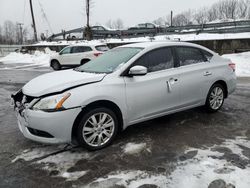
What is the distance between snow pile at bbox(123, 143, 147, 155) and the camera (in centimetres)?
358

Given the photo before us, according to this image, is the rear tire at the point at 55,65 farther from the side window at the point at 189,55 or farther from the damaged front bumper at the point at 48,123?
the damaged front bumper at the point at 48,123

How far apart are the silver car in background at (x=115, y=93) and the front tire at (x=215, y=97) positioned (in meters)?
0.04

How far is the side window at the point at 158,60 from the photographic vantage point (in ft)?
13.7

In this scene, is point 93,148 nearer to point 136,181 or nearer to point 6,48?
point 136,181

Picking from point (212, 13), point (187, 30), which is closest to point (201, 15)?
point (212, 13)

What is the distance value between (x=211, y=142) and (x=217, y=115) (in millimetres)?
1479

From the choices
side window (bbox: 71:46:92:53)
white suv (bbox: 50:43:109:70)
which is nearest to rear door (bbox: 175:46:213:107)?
white suv (bbox: 50:43:109:70)

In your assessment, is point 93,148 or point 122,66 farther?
point 122,66

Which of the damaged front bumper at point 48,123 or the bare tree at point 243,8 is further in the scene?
the bare tree at point 243,8

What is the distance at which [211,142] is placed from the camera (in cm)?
386

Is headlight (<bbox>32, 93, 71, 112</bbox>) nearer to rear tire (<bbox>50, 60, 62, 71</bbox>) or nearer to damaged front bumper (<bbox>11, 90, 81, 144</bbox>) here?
damaged front bumper (<bbox>11, 90, 81, 144</bbox>)

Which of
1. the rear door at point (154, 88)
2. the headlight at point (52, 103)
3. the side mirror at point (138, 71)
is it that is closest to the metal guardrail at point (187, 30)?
the rear door at point (154, 88)

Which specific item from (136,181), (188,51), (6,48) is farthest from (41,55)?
(136,181)

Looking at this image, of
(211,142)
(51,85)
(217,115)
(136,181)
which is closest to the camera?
(136,181)
